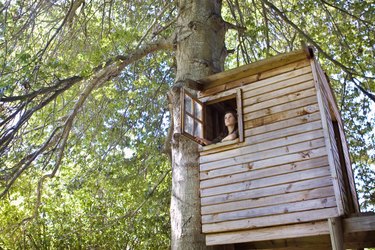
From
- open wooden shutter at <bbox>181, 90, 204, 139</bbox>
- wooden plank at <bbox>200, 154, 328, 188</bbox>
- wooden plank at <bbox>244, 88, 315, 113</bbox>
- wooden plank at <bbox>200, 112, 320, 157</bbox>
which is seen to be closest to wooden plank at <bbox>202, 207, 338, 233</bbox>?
wooden plank at <bbox>200, 154, 328, 188</bbox>

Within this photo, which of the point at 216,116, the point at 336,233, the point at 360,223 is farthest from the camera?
the point at 216,116

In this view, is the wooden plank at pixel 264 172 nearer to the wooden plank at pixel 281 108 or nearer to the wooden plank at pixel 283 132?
the wooden plank at pixel 283 132

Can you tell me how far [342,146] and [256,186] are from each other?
64.3 inches

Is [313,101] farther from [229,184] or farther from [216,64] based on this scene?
[216,64]

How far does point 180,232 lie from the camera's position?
4.58m

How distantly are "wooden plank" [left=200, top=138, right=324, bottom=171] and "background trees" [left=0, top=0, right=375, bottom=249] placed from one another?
7.86 feet

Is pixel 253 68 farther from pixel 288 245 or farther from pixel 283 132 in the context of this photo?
pixel 288 245

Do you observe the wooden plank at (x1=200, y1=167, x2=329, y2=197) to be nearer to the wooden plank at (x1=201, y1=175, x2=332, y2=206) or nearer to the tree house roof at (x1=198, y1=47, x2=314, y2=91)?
the wooden plank at (x1=201, y1=175, x2=332, y2=206)

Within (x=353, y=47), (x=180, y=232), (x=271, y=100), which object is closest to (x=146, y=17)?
(x=353, y=47)

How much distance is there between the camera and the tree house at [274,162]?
397 centimetres

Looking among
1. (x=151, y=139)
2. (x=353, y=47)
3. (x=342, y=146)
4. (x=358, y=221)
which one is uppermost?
(x=353, y=47)

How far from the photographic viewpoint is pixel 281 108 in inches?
179

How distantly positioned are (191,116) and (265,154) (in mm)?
1069

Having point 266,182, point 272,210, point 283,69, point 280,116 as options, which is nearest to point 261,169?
point 266,182
